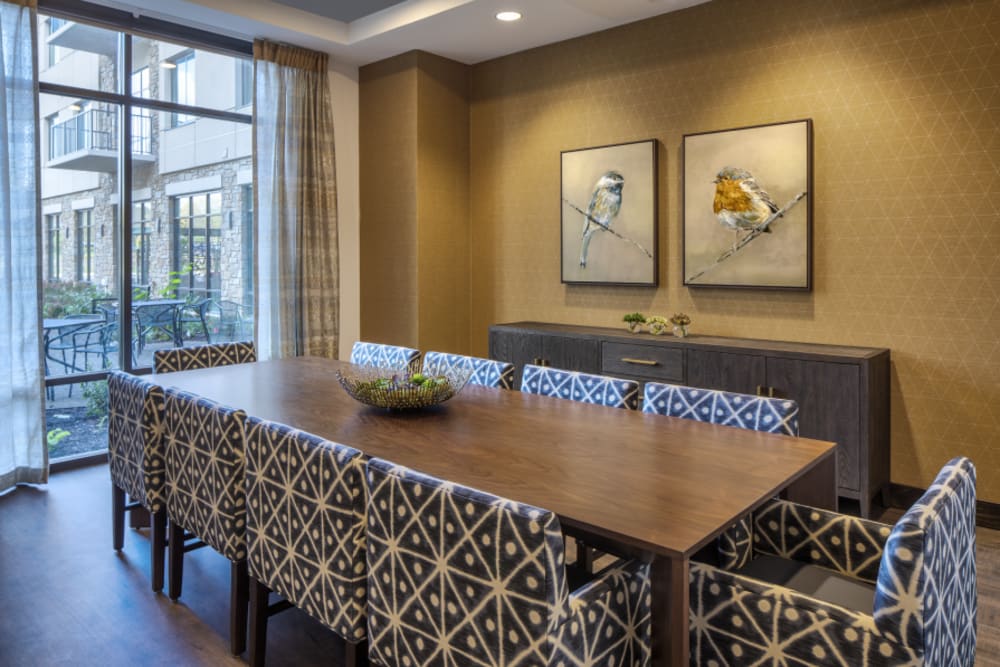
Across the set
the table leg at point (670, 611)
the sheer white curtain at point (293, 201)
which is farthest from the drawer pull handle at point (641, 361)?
the table leg at point (670, 611)

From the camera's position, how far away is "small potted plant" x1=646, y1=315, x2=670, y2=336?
398cm

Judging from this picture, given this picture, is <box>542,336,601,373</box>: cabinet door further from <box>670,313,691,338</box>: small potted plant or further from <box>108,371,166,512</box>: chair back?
<box>108,371,166,512</box>: chair back

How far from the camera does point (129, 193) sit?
4.33m

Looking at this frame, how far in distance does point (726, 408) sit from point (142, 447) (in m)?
2.09

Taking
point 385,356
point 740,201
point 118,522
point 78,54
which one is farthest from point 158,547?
point 740,201

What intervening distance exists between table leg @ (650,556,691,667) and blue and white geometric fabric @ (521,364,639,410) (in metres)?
1.25

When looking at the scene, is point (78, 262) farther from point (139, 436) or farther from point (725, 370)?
point (725, 370)

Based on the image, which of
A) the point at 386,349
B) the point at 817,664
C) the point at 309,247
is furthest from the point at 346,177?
the point at 817,664

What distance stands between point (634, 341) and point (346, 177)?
2603mm

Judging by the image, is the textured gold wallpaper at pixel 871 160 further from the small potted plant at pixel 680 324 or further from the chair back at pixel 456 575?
the chair back at pixel 456 575

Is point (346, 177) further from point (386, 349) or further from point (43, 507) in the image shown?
point (43, 507)

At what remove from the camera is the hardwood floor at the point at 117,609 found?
2213mm

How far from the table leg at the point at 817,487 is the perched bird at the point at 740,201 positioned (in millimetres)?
2027

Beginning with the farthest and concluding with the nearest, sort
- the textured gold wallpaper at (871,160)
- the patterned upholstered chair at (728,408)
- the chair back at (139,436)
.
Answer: the textured gold wallpaper at (871,160) → the chair back at (139,436) → the patterned upholstered chair at (728,408)
